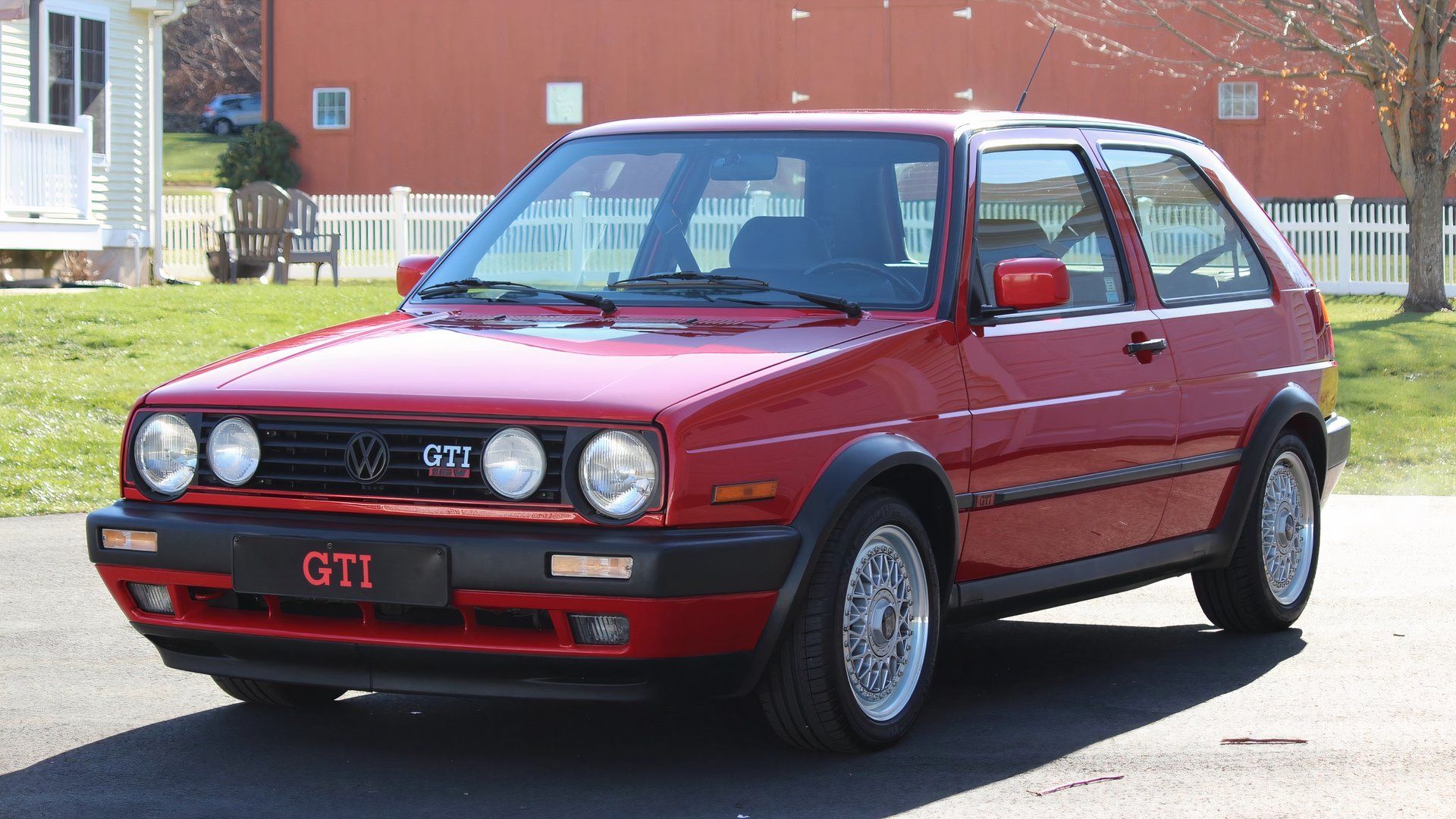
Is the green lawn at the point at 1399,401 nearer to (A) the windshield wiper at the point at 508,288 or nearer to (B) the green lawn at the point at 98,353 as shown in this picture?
(A) the windshield wiper at the point at 508,288

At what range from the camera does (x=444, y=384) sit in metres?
4.63

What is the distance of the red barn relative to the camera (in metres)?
35.3

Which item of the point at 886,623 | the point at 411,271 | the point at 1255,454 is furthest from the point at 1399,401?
the point at 886,623

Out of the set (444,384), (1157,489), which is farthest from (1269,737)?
(444,384)

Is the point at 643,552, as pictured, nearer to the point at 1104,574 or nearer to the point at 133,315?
the point at 1104,574

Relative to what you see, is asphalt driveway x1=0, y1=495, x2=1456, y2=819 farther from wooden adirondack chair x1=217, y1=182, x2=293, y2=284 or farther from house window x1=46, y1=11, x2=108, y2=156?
house window x1=46, y1=11, x2=108, y2=156

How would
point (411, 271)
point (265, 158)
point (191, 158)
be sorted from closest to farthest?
point (411, 271)
point (265, 158)
point (191, 158)

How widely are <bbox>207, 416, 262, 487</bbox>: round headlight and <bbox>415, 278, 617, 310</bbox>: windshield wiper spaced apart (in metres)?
1.13

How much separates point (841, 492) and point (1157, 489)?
177cm

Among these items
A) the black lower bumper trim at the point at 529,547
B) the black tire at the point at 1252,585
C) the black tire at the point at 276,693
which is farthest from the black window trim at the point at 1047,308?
the black tire at the point at 276,693

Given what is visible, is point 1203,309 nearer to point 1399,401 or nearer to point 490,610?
point 490,610

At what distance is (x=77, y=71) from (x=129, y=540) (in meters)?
20.6

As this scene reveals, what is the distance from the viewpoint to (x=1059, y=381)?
5.68 metres

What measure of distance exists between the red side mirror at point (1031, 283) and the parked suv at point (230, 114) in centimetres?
6176
